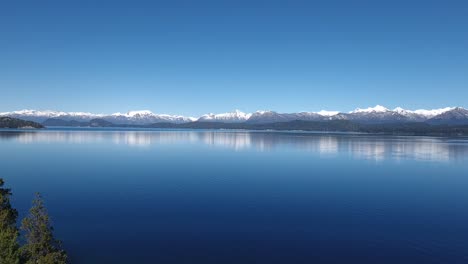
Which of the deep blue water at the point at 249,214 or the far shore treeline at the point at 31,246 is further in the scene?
the deep blue water at the point at 249,214

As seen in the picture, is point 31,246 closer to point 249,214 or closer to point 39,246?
point 39,246

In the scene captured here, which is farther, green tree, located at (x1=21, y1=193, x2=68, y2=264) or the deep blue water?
the deep blue water

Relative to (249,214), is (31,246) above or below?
above

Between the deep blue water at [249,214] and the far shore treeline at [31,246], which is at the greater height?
the far shore treeline at [31,246]

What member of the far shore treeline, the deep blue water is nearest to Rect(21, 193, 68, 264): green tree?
the far shore treeline

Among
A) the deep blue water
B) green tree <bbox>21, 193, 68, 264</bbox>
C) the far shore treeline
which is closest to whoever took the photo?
the far shore treeline

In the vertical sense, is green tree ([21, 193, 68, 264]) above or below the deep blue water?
above

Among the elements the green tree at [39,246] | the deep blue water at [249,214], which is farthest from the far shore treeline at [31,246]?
the deep blue water at [249,214]

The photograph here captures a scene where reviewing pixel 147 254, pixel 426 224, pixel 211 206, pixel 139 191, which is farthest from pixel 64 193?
pixel 426 224

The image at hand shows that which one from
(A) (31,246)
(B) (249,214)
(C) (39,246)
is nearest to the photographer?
(C) (39,246)

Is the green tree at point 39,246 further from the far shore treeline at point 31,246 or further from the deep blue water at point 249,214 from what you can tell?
the deep blue water at point 249,214

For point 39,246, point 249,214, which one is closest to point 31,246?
point 39,246

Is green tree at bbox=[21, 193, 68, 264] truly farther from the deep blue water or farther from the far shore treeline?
the deep blue water

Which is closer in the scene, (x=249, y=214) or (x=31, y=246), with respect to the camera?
(x=31, y=246)
